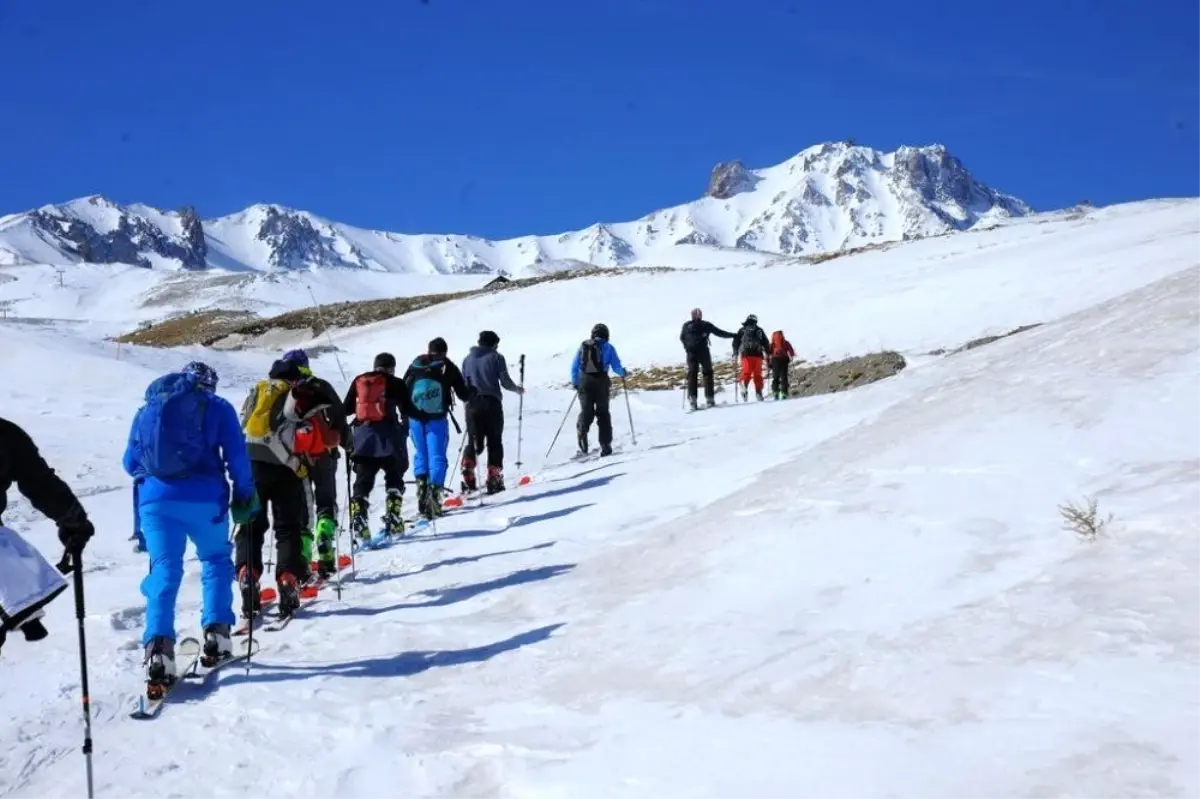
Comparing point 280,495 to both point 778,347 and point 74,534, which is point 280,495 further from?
point 778,347

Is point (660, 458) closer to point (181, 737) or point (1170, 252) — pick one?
point (181, 737)

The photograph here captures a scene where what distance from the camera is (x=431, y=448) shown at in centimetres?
1248

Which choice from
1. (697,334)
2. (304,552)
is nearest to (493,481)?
(304,552)

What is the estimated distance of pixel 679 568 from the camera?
25.4 feet

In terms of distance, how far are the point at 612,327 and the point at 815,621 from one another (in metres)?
40.4

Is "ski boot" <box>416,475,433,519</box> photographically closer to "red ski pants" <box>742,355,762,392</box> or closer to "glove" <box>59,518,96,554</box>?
"glove" <box>59,518,96,554</box>

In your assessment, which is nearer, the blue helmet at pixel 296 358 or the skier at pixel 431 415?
the blue helmet at pixel 296 358

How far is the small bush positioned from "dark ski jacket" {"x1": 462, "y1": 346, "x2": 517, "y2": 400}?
28.0 ft

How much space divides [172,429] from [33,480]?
56.9 inches

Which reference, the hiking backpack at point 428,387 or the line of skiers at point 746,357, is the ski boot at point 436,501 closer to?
the hiking backpack at point 428,387

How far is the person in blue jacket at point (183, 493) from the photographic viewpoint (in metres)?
6.48

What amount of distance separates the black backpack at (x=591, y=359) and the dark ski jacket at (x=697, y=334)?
6156mm

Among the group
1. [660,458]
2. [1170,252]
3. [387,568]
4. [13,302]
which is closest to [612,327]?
[1170,252]

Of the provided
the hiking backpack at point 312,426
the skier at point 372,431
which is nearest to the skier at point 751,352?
the skier at point 372,431
